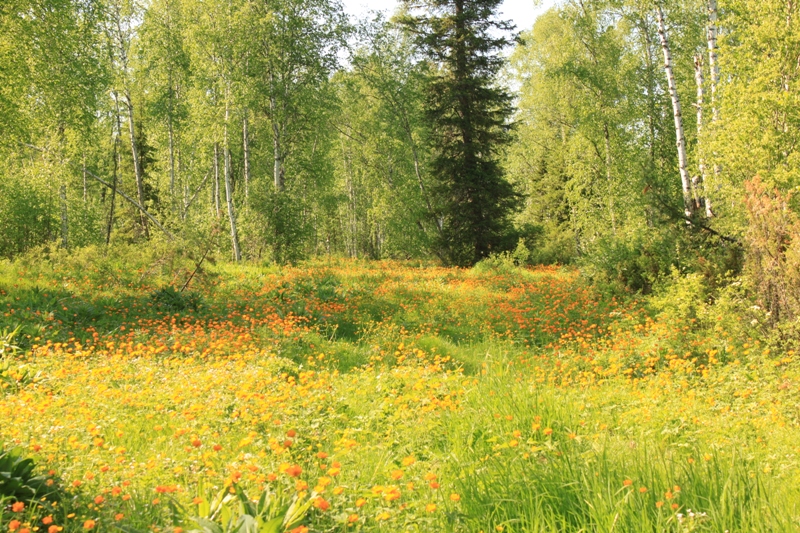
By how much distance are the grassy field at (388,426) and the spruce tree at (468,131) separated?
9.45 metres

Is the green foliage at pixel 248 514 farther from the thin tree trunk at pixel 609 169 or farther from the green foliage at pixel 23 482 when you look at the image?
the thin tree trunk at pixel 609 169

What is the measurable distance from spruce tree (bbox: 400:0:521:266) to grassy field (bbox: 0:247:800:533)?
945cm

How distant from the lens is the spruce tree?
18719mm

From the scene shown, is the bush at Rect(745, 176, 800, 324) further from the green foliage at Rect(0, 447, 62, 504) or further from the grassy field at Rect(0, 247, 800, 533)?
the green foliage at Rect(0, 447, 62, 504)

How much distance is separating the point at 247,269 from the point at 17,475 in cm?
1217

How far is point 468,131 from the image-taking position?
19203 mm

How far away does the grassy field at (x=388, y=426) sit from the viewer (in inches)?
103

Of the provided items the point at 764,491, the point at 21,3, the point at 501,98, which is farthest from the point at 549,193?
the point at 764,491

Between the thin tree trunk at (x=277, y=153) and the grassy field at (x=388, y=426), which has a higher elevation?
the thin tree trunk at (x=277, y=153)

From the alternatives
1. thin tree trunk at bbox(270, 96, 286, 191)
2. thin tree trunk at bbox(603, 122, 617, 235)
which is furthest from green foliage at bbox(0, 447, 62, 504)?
thin tree trunk at bbox(603, 122, 617, 235)

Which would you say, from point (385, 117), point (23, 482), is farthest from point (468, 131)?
point (23, 482)

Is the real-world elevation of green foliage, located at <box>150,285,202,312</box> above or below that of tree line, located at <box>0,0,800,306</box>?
below

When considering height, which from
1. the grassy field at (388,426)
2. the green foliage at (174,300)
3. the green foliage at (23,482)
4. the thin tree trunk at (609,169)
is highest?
the thin tree trunk at (609,169)

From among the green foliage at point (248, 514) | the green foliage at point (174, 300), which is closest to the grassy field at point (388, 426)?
the green foliage at point (248, 514)
